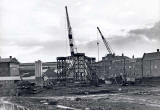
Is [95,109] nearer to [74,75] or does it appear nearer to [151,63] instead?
[74,75]

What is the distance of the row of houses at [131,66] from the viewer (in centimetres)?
6931

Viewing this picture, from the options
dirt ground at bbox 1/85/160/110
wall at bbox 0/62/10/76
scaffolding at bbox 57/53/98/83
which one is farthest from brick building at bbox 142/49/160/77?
wall at bbox 0/62/10/76

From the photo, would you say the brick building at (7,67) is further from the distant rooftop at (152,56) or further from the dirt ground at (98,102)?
the dirt ground at (98,102)

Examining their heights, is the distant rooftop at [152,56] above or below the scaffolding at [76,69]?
above

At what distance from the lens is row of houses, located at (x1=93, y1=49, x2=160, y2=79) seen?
6931 cm

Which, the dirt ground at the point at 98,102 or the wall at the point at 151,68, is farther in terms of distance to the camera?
the wall at the point at 151,68

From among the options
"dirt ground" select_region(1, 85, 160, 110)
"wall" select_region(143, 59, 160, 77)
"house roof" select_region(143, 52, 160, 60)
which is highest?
"house roof" select_region(143, 52, 160, 60)

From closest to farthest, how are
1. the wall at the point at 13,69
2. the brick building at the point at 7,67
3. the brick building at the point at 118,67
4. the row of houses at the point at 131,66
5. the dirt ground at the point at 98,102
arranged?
the dirt ground at the point at 98,102 < the row of houses at the point at 131,66 < the brick building at the point at 7,67 < the wall at the point at 13,69 < the brick building at the point at 118,67

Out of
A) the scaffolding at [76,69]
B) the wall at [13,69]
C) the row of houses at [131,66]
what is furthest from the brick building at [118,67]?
the wall at [13,69]

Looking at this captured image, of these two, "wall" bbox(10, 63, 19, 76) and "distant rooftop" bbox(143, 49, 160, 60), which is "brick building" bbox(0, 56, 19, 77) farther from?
"distant rooftop" bbox(143, 49, 160, 60)

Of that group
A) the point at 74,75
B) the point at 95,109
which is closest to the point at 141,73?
the point at 74,75

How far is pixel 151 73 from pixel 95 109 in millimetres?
49455

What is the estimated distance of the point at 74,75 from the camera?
68.6 m

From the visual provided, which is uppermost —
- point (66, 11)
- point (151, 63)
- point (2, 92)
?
point (66, 11)
